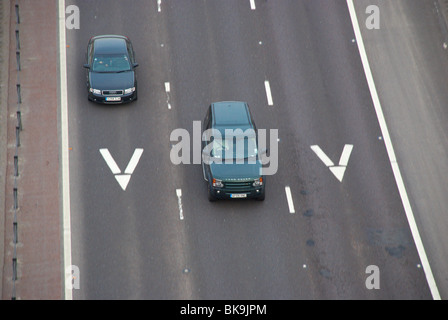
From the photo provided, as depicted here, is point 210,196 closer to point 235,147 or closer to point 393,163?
point 235,147

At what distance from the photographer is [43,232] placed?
1009 inches

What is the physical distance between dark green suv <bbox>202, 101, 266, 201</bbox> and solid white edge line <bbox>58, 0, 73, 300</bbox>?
4.94m

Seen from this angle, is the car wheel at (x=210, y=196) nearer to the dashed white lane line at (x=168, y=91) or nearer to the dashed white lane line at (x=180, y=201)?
the dashed white lane line at (x=180, y=201)

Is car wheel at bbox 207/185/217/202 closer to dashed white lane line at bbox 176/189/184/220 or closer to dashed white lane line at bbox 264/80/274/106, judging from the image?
dashed white lane line at bbox 176/189/184/220

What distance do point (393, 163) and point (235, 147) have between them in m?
6.14

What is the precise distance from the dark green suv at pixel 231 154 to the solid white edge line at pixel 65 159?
4.94 metres

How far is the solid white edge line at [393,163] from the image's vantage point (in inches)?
977

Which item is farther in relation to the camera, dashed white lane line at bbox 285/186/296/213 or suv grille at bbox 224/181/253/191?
dashed white lane line at bbox 285/186/296/213

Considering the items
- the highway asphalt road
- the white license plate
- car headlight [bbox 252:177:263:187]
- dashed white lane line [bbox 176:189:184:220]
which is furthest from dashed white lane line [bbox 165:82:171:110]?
car headlight [bbox 252:177:263:187]

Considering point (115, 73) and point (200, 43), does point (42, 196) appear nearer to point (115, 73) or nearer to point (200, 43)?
point (115, 73)

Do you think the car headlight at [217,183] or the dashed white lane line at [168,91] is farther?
the dashed white lane line at [168,91]

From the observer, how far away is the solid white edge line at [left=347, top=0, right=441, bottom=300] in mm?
24812

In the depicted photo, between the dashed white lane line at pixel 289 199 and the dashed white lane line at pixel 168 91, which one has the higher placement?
the dashed white lane line at pixel 168 91

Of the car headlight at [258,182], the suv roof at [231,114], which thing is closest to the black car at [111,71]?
the suv roof at [231,114]
